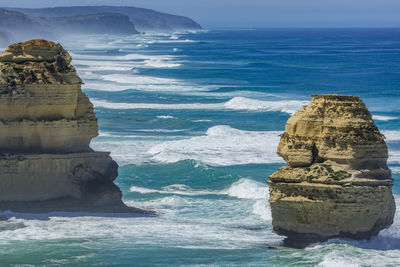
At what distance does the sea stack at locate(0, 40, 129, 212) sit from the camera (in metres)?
22.1

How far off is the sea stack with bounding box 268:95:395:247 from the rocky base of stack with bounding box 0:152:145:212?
5.54 m

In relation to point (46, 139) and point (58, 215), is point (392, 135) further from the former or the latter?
point (58, 215)

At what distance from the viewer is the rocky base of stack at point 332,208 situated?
17531mm

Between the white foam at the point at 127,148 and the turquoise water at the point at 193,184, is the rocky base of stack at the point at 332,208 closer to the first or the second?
the turquoise water at the point at 193,184

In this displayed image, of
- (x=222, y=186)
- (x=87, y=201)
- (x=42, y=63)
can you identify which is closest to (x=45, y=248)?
(x=87, y=201)

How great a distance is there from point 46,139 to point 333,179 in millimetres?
7855

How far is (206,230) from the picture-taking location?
20250 millimetres

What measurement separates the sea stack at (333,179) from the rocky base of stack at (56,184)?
18.2ft

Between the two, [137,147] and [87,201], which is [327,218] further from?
[137,147]

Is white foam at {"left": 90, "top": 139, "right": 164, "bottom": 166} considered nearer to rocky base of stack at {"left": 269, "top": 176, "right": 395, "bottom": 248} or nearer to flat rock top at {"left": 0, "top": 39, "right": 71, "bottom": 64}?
flat rock top at {"left": 0, "top": 39, "right": 71, "bottom": 64}

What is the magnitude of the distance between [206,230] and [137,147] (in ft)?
48.0

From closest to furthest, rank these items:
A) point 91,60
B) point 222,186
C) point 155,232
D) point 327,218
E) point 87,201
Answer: point 327,218 < point 155,232 < point 87,201 < point 222,186 < point 91,60

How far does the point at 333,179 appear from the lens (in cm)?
1761

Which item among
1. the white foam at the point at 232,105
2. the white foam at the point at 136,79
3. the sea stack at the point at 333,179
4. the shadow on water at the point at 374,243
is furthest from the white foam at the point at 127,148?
the white foam at the point at 136,79
